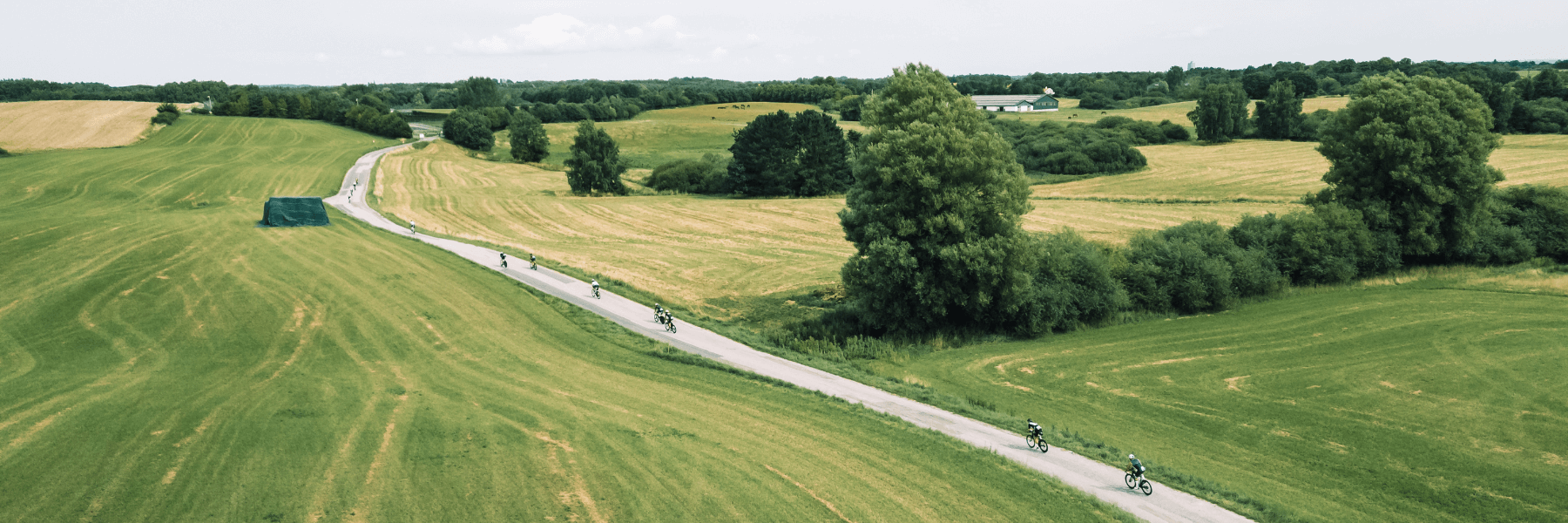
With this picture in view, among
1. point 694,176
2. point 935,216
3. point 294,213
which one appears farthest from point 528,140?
point 935,216

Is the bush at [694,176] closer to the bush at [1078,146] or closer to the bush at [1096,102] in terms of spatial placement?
the bush at [1078,146]

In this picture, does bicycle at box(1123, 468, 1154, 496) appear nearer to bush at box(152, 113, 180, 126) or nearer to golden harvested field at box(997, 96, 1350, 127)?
golden harvested field at box(997, 96, 1350, 127)

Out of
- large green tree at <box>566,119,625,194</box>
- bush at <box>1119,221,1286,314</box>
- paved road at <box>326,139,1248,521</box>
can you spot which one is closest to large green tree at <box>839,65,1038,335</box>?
paved road at <box>326,139,1248,521</box>

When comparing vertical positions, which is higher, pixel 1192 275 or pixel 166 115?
pixel 166 115

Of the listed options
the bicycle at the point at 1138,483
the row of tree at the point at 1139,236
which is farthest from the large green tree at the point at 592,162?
the bicycle at the point at 1138,483

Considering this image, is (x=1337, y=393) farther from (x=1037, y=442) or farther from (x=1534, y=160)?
(x=1534, y=160)
